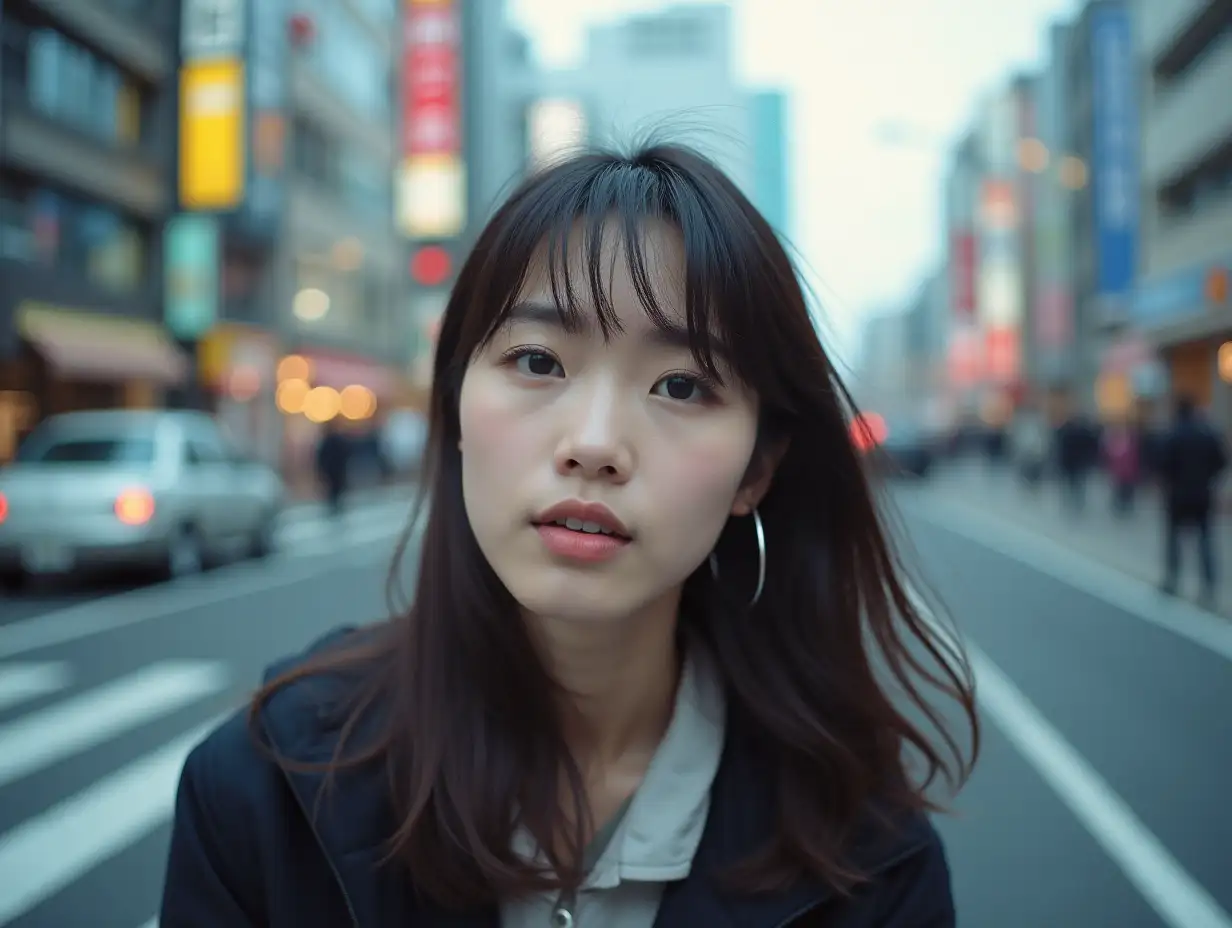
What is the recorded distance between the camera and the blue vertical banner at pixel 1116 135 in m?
28.5

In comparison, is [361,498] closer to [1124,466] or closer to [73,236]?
[73,236]

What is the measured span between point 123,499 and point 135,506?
0.47 ft

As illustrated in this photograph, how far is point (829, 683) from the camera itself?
5.83ft

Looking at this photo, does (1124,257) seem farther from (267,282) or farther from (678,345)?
(678,345)

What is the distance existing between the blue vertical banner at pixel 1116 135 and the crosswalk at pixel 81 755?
27.9 metres

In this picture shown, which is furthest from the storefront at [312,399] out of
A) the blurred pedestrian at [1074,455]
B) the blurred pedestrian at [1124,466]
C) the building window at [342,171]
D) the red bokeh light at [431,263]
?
the blurred pedestrian at [1124,466]

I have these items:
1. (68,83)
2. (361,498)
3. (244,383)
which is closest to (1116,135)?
(361,498)

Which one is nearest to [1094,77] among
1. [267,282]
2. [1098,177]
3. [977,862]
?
[1098,177]


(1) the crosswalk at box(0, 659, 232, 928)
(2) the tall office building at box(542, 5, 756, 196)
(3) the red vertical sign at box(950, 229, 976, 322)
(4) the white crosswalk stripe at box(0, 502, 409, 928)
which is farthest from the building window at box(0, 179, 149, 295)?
(3) the red vertical sign at box(950, 229, 976, 322)

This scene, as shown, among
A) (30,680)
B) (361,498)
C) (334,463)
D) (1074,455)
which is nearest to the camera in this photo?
(30,680)

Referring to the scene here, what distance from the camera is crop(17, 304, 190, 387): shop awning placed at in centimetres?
2034

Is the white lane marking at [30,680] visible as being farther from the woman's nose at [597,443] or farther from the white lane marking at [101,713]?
the woman's nose at [597,443]

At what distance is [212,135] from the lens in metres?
25.1

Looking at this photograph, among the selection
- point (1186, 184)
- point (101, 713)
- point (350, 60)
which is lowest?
point (101, 713)
